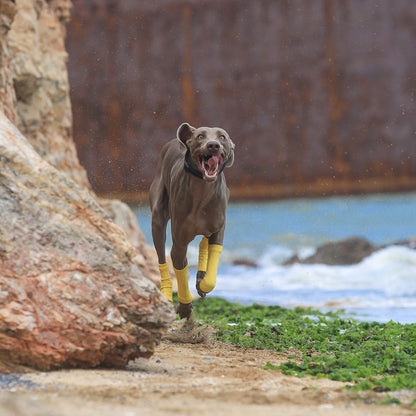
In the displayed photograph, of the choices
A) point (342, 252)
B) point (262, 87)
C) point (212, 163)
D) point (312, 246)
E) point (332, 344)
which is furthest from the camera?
point (312, 246)

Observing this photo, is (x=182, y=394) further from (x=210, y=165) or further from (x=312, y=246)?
(x=312, y=246)

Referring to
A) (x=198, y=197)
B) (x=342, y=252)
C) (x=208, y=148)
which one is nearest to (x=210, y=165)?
(x=208, y=148)

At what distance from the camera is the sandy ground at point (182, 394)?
115 inches

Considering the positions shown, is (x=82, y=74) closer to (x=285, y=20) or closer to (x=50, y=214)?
(x=285, y=20)

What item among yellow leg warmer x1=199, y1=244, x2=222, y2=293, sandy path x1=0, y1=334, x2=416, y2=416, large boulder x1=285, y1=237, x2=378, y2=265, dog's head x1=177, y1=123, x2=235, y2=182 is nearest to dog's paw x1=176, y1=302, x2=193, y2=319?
yellow leg warmer x1=199, y1=244, x2=222, y2=293

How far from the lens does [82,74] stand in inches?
591

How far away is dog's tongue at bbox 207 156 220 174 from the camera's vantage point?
15.4ft

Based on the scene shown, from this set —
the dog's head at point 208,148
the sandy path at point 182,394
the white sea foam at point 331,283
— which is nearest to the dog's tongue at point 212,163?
the dog's head at point 208,148

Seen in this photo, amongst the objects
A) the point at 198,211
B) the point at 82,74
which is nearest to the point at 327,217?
the point at 82,74

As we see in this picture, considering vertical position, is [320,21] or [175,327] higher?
[320,21]

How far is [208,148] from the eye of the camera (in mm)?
4613

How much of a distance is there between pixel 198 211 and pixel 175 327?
5.26ft

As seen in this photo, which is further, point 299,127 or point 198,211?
point 299,127

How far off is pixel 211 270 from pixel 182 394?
75.9 inches
